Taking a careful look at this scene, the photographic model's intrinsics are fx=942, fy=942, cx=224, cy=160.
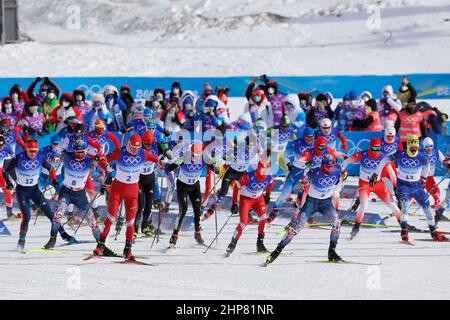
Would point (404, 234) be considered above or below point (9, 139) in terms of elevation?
below

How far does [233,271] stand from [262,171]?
199 cm

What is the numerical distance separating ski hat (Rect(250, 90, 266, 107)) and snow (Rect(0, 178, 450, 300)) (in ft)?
20.8

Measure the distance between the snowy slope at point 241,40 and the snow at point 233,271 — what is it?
17.0 meters

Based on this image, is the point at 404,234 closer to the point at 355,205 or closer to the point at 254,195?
the point at 355,205

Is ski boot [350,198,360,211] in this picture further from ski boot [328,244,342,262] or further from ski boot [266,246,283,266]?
ski boot [266,246,283,266]

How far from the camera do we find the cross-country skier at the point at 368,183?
1613 cm

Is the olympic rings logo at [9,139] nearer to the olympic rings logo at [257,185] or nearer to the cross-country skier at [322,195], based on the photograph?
the olympic rings logo at [257,185]

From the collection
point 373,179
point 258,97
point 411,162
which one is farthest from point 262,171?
point 258,97

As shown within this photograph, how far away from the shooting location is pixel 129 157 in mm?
14203

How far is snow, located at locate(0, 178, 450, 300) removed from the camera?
12336 millimetres

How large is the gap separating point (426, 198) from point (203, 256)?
3.95 m

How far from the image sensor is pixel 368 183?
53.0 feet

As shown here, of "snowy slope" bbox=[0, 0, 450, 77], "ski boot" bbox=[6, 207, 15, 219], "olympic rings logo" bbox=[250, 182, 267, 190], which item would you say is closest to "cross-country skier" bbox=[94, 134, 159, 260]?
"olympic rings logo" bbox=[250, 182, 267, 190]

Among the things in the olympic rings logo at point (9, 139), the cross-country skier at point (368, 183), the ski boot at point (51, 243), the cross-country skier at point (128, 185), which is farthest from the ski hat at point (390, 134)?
the olympic rings logo at point (9, 139)
